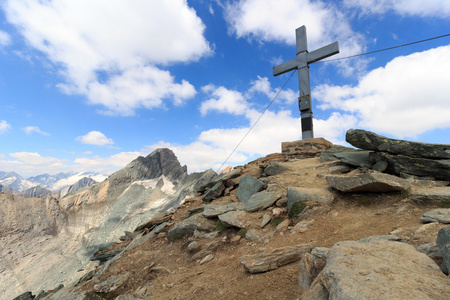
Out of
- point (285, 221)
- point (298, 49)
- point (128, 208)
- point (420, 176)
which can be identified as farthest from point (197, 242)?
point (128, 208)

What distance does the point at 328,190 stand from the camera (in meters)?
7.42

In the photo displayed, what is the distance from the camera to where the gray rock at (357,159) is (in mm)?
8635

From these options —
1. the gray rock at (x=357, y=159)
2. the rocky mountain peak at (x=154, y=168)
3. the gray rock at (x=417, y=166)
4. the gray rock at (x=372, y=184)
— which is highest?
the rocky mountain peak at (x=154, y=168)

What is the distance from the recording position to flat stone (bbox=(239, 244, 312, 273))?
450 cm

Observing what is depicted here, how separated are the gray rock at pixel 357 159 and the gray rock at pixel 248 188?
4015mm

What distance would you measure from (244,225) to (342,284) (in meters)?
5.32

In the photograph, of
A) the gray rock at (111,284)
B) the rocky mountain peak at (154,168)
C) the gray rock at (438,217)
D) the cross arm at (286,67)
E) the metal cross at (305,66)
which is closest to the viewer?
the gray rock at (438,217)

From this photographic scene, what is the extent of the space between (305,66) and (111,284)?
56.5 ft

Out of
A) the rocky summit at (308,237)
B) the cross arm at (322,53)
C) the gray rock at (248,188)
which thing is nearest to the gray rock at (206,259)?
the rocky summit at (308,237)

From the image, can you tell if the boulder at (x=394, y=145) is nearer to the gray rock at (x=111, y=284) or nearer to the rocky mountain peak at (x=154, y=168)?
the gray rock at (x=111, y=284)

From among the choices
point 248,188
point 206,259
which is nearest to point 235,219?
point 206,259

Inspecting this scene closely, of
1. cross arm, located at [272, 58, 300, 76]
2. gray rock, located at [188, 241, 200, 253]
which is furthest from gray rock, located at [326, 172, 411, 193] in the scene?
cross arm, located at [272, 58, 300, 76]

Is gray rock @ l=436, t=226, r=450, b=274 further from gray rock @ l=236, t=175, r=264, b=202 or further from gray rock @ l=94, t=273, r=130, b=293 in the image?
gray rock @ l=94, t=273, r=130, b=293

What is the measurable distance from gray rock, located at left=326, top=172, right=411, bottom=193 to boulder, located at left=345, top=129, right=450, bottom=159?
5.39ft
